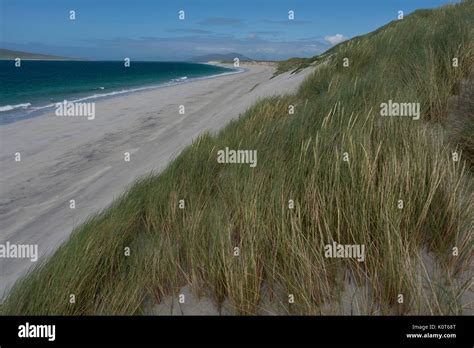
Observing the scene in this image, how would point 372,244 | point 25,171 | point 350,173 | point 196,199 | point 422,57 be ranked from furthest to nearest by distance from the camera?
1. point 25,171
2. point 422,57
3. point 196,199
4. point 350,173
5. point 372,244

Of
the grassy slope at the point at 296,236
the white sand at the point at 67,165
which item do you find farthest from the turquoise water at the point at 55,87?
the grassy slope at the point at 296,236

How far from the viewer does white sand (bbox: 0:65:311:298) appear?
16.6ft

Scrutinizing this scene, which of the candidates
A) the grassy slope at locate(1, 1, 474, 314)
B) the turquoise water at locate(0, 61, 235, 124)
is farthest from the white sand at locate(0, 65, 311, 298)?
the turquoise water at locate(0, 61, 235, 124)

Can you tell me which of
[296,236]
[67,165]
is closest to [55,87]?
[67,165]

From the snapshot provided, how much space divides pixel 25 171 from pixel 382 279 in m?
8.12

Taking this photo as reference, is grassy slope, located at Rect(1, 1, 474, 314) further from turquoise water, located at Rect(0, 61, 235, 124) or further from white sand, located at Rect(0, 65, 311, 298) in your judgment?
turquoise water, located at Rect(0, 61, 235, 124)

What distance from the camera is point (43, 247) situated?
4469mm

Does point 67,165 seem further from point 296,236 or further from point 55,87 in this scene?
point 55,87

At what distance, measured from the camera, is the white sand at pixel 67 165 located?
5059 millimetres

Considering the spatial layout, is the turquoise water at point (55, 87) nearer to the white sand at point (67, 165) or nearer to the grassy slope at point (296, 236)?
the white sand at point (67, 165)

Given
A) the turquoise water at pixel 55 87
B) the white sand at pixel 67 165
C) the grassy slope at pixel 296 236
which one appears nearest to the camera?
the grassy slope at pixel 296 236

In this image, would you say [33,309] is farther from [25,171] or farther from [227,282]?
[25,171]

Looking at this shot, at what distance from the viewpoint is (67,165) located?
26.1 feet
